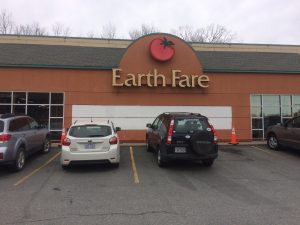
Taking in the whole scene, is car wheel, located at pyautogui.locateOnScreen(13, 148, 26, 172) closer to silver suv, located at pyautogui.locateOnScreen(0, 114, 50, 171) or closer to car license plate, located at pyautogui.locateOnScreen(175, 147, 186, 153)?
silver suv, located at pyautogui.locateOnScreen(0, 114, 50, 171)

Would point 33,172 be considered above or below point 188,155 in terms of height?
below

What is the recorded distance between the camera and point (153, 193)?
7.54 meters

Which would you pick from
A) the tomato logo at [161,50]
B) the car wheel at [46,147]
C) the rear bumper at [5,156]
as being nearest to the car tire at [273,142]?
the tomato logo at [161,50]

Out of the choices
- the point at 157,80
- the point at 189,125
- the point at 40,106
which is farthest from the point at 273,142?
the point at 40,106

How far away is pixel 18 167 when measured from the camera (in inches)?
392

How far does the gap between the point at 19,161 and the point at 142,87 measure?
887cm

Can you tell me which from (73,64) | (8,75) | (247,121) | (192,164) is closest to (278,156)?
(192,164)

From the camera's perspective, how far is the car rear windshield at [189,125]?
10.0 meters

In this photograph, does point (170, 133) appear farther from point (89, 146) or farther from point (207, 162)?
point (89, 146)

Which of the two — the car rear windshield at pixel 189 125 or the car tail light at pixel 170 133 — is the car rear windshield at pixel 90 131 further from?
the car rear windshield at pixel 189 125

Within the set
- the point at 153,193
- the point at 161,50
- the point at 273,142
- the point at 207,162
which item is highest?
the point at 161,50

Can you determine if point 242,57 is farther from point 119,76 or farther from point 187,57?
point 119,76

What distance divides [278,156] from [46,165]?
8.93m

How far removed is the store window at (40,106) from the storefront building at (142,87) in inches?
1.9
